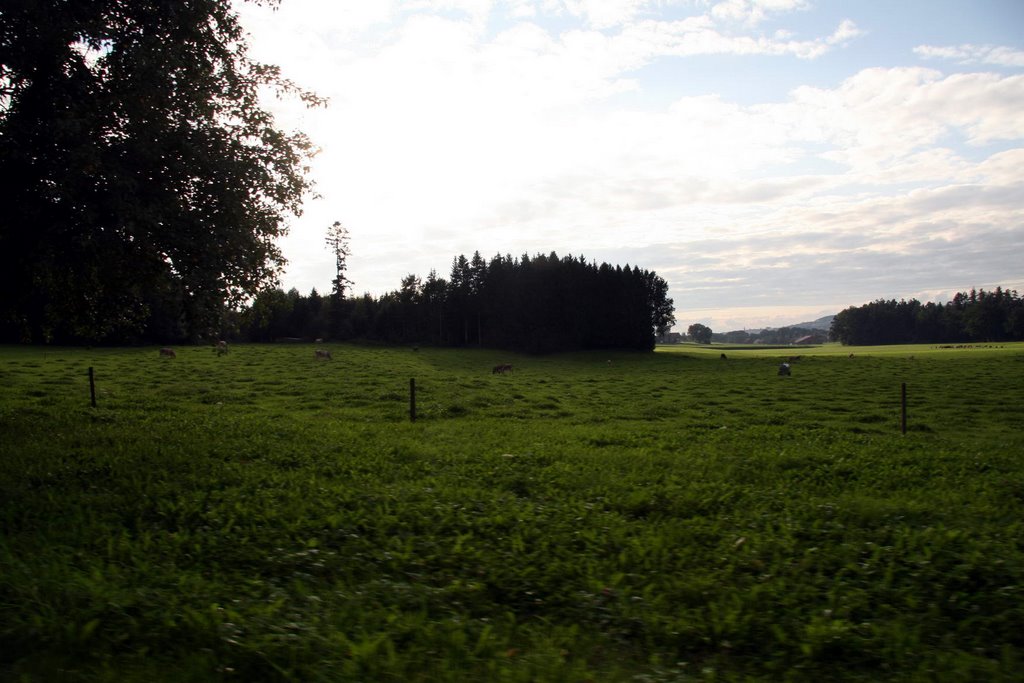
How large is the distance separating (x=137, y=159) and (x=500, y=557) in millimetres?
11231

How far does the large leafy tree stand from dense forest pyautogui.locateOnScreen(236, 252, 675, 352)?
65.0m

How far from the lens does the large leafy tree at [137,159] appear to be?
11.5 m

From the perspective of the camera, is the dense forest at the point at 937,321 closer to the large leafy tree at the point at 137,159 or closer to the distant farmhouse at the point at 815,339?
the distant farmhouse at the point at 815,339

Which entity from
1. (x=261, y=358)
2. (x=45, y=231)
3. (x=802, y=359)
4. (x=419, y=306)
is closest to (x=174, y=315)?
(x=45, y=231)

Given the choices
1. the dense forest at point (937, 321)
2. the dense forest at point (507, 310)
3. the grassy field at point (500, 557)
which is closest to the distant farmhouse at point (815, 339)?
the dense forest at point (937, 321)

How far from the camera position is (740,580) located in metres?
6.38

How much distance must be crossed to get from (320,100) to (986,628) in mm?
16668

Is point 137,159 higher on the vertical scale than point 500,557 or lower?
higher

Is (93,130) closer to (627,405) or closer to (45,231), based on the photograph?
(45,231)

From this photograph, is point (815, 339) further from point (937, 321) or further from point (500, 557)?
point (500, 557)

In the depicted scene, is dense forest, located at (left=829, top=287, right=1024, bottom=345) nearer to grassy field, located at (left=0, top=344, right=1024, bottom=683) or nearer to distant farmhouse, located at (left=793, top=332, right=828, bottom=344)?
distant farmhouse, located at (left=793, top=332, right=828, bottom=344)

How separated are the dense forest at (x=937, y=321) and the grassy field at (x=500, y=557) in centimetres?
12668

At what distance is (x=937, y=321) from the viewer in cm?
12712

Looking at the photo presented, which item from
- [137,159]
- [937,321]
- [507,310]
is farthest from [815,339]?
[137,159]
